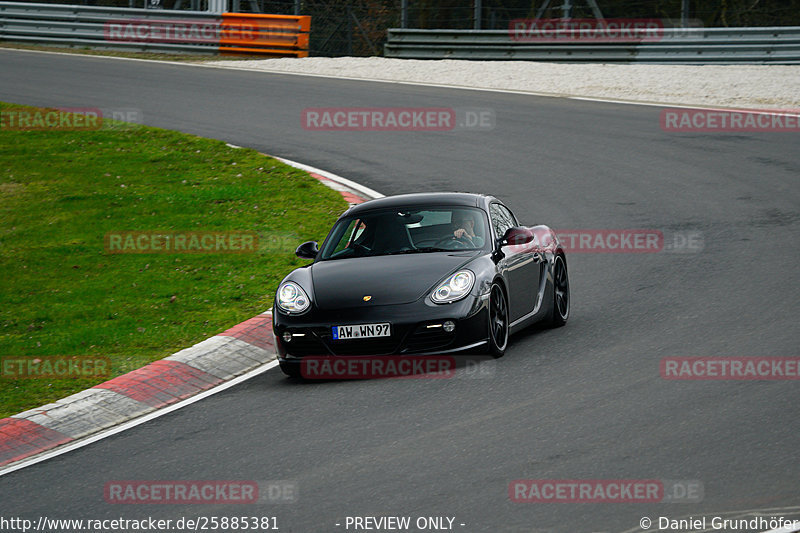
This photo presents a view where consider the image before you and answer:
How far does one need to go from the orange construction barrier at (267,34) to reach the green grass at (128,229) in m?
12.0

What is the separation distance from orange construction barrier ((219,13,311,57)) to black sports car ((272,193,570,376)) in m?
22.4

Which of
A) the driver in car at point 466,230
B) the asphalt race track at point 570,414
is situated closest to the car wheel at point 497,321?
the asphalt race track at point 570,414

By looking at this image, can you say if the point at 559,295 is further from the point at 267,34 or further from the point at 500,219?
the point at 267,34

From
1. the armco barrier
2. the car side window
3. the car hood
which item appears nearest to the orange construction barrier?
the armco barrier

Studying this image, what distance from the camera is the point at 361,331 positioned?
8.65 metres

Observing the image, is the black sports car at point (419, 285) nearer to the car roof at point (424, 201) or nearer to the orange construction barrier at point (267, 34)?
the car roof at point (424, 201)

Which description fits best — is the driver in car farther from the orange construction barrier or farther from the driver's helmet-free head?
the orange construction barrier

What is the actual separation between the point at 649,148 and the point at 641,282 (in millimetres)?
7764

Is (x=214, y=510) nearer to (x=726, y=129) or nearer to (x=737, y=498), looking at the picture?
(x=737, y=498)

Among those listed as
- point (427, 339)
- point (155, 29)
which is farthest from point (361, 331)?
point (155, 29)

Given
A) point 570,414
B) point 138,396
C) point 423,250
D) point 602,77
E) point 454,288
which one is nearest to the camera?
point 570,414

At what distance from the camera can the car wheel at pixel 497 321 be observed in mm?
8969

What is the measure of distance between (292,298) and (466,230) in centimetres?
175

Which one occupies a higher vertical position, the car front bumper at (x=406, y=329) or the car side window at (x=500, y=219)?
the car side window at (x=500, y=219)
